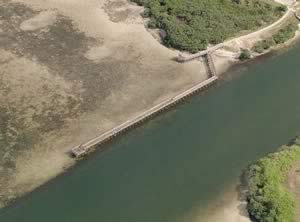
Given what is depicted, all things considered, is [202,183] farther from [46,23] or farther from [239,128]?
[46,23]

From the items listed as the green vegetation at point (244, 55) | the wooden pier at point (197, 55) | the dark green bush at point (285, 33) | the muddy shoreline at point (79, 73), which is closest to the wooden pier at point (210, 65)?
the wooden pier at point (197, 55)

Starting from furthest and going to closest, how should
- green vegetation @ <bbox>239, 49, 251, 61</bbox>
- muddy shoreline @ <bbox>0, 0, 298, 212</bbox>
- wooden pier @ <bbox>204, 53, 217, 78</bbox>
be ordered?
green vegetation @ <bbox>239, 49, 251, 61</bbox> → wooden pier @ <bbox>204, 53, 217, 78</bbox> → muddy shoreline @ <bbox>0, 0, 298, 212</bbox>

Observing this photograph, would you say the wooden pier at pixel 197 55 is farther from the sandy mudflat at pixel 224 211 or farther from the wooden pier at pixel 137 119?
the sandy mudflat at pixel 224 211

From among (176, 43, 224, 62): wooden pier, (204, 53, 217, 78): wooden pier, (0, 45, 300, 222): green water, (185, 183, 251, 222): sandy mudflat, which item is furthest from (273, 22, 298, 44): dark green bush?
(185, 183, 251, 222): sandy mudflat

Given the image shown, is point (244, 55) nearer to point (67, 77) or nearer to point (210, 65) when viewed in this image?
point (210, 65)

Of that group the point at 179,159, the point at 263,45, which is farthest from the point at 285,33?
the point at 179,159

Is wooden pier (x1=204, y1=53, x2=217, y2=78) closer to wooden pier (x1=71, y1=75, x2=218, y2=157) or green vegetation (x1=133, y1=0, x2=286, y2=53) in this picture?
wooden pier (x1=71, y1=75, x2=218, y2=157)
